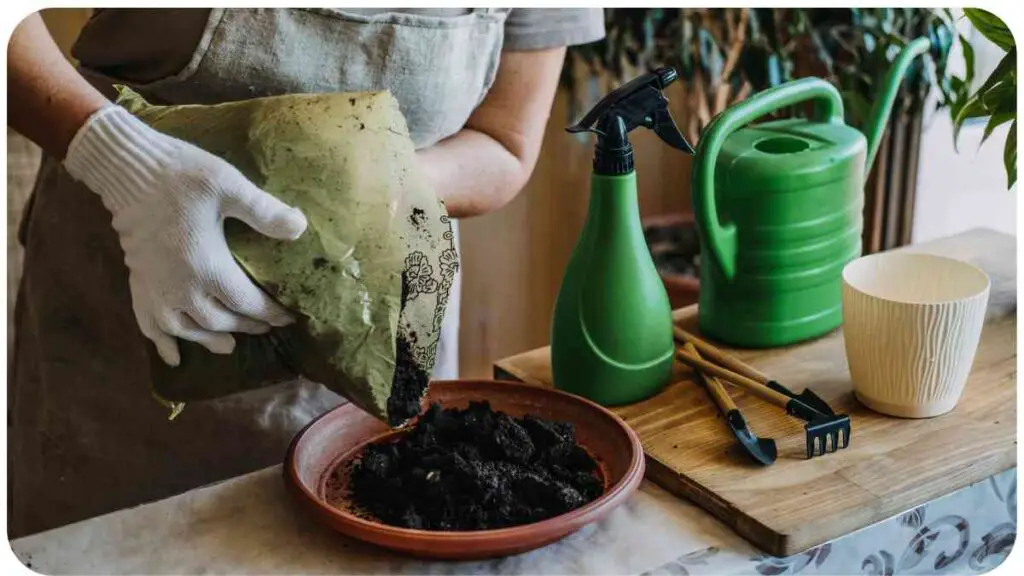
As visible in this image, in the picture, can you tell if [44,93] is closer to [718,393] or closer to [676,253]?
[718,393]

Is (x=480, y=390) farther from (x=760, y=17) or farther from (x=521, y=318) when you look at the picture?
(x=521, y=318)

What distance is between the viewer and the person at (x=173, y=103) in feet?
3.72

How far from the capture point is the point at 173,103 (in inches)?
46.2

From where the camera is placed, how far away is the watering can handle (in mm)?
1173

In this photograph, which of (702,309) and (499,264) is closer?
(702,309)

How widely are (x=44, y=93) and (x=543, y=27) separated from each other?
1.90 ft

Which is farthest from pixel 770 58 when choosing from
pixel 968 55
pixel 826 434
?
pixel 826 434

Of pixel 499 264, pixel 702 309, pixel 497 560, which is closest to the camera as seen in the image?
pixel 497 560

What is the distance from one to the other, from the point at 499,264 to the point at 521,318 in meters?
0.16

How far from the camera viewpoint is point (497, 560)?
89 centimetres

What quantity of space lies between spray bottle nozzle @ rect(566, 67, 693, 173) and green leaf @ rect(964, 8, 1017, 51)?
1.24ft

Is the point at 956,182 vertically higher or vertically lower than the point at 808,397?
lower

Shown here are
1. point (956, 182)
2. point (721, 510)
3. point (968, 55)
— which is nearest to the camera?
point (721, 510)
